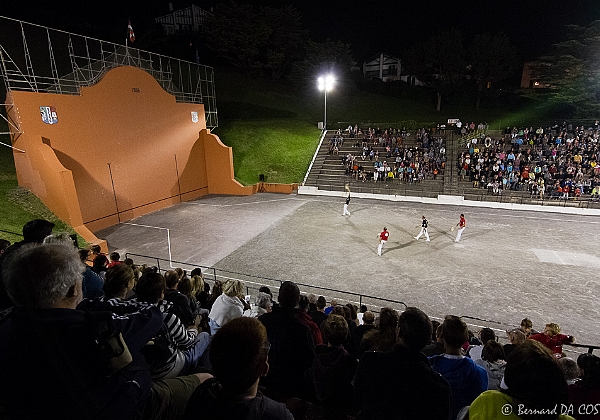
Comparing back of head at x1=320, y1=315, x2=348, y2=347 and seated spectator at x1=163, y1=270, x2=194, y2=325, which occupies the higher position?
back of head at x1=320, y1=315, x2=348, y2=347

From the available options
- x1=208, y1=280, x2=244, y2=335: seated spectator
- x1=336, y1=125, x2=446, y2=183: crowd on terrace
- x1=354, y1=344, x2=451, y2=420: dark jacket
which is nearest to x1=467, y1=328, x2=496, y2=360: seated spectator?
x1=354, y1=344, x2=451, y2=420: dark jacket

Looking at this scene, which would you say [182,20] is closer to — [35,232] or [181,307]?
[35,232]

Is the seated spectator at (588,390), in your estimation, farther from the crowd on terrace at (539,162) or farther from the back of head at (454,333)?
the crowd on terrace at (539,162)

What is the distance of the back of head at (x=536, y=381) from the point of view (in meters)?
1.96

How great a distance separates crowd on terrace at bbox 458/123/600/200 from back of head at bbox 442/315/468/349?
24.3m

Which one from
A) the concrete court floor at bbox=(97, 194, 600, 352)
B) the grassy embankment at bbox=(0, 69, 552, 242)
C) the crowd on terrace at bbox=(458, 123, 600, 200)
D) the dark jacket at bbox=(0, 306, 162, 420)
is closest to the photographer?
the dark jacket at bbox=(0, 306, 162, 420)

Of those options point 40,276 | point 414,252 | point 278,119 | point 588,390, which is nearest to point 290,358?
point 40,276

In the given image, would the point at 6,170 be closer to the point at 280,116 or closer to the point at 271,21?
the point at 280,116

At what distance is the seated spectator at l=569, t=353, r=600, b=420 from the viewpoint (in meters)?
3.27

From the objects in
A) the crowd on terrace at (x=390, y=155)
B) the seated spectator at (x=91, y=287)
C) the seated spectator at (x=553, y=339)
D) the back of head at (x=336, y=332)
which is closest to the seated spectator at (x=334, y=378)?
the back of head at (x=336, y=332)

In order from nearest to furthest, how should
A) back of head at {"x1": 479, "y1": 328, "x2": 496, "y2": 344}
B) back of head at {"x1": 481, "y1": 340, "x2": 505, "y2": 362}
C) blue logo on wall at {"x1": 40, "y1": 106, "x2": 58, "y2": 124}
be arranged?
back of head at {"x1": 481, "y1": 340, "x2": 505, "y2": 362}, back of head at {"x1": 479, "y1": 328, "x2": 496, "y2": 344}, blue logo on wall at {"x1": 40, "y1": 106, "x2": 58, "y2": 124}

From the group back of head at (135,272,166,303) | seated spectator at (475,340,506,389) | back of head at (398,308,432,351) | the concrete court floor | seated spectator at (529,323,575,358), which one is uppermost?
back of head at (135,272,166,303)

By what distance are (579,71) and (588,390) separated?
143ft

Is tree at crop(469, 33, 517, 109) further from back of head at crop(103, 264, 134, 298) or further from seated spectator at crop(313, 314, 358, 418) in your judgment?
back of head at crop(103, 264, 134, 298)
